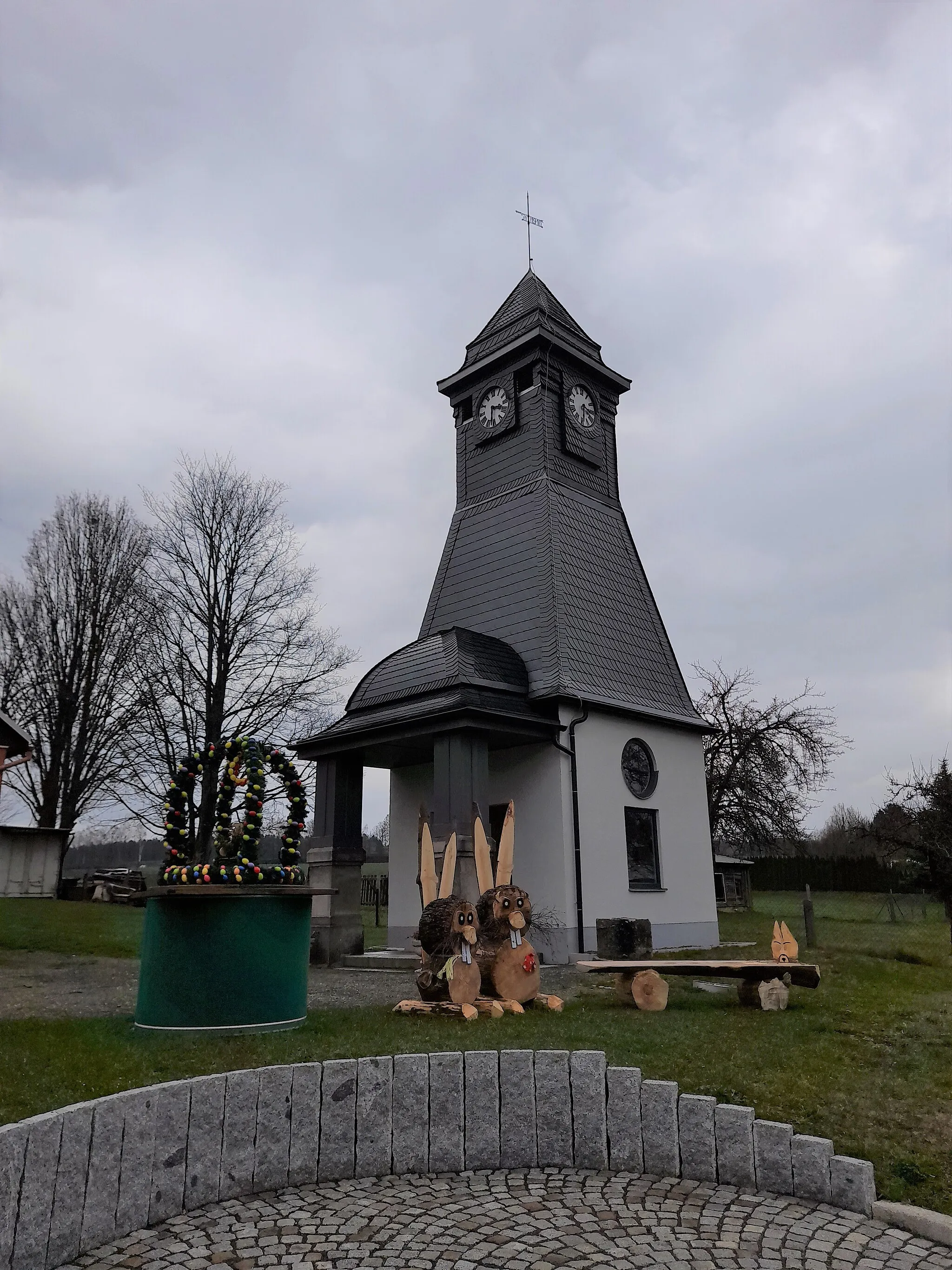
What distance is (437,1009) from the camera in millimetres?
8422

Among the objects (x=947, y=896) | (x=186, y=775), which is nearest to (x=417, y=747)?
(x=186, y=775)

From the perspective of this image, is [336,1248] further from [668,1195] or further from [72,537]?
[72,537]

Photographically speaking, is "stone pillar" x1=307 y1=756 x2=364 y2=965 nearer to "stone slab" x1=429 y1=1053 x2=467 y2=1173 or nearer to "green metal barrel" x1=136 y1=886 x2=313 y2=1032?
"green metal barrel" x1=136 y1=886 x2=313 y2=1032

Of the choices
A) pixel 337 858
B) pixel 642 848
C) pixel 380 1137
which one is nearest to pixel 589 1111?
pixel 380 1137

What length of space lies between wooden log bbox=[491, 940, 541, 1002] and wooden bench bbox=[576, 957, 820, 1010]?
0.50 m

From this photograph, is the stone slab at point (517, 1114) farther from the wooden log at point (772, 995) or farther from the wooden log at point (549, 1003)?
the wooden log at point (772, 995)

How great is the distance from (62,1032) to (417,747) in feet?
29.2

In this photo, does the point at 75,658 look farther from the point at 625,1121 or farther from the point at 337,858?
the point at 625,1121

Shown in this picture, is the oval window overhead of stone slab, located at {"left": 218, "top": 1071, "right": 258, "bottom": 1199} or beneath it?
overhead

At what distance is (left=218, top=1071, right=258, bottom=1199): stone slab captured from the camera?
4.50m

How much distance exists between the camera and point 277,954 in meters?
7.97

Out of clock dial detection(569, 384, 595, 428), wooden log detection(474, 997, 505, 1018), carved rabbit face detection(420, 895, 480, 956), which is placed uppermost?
clock dial detection(569, 384, 595, 428)

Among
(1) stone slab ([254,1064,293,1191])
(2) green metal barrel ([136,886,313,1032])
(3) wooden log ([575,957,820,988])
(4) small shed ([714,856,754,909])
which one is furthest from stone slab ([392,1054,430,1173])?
(4) small shed ([714,856,754,909])

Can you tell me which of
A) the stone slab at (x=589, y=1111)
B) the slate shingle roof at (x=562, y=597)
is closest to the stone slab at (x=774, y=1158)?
the stone slab at (x=589, y=1111)
